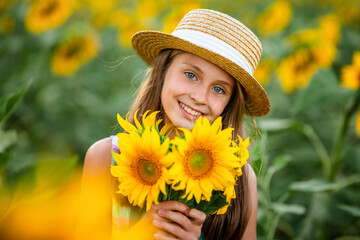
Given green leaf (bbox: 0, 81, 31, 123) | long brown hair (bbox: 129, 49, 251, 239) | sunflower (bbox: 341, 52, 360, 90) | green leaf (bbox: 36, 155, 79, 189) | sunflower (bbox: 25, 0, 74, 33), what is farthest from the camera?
sunflower (bbox: 25, 0, 74, 33)

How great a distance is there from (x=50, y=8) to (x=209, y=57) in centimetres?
165

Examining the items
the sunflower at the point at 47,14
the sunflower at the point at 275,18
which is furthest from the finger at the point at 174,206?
the sunflower at the point at 275,18

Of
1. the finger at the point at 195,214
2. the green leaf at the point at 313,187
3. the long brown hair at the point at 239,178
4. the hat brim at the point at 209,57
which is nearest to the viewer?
the finger at the point at 195,214

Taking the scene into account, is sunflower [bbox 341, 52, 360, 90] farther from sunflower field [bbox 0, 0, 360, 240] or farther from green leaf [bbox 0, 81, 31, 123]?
green leaf [bbox 0, 81, 31, 123]

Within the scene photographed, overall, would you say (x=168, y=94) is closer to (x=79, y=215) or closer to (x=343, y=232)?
(x=79, y=215)

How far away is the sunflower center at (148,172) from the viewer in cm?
60

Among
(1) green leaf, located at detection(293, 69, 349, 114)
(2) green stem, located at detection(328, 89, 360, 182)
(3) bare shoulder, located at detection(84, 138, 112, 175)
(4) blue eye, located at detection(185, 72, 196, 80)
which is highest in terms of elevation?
(1) green leaf, located at detection(293, 69, 349, 114)

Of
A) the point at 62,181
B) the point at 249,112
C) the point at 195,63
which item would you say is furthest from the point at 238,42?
the point at 62,181

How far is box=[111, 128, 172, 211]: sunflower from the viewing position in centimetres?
59

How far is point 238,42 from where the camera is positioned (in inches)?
36.7

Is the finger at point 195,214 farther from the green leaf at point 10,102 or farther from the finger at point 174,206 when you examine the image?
the green leaf at point 10,102

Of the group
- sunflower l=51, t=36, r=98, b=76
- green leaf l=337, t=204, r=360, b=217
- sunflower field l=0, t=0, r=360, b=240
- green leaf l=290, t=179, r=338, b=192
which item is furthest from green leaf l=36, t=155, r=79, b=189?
sunflower l=51, t=36, r=98, b=76

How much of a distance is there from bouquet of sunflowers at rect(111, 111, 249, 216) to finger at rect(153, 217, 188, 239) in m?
0.08

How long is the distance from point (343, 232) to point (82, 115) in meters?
1.50
